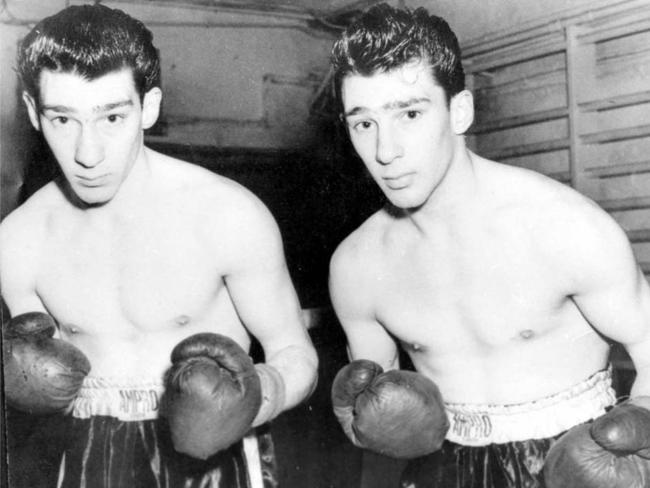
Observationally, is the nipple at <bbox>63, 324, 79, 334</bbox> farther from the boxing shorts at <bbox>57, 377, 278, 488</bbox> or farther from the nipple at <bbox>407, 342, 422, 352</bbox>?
the nipple at <bbox>407, 342, 422, 352</bbox>

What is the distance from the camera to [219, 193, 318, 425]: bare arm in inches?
55.1

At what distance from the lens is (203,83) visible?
2463 millimetres

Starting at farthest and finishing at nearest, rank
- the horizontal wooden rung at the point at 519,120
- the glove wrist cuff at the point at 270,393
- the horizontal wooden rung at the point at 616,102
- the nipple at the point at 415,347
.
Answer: the horizontal wooden rung at the point at 519,120 < the horizontal wooden rung at the point at 616,102 < the nipple at the point at 415,347 < the glove wrist cuff at the point at 270,393

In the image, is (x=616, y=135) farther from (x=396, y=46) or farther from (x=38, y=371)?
(x=38, y=371)

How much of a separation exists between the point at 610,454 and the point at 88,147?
1038 millimetres

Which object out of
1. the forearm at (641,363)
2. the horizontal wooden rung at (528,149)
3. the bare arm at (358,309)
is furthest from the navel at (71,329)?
the horizontal wooden rung at (528,149)

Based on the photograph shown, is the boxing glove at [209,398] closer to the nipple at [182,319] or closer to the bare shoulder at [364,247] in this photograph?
the nipple at [182,319]

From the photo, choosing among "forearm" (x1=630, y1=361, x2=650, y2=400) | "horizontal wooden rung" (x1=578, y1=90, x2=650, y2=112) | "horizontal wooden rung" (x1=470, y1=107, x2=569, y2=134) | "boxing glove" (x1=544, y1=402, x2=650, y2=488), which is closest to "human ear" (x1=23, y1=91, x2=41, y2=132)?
"boxing glove" (x1=544, y1=402, x2=650, y2=488)

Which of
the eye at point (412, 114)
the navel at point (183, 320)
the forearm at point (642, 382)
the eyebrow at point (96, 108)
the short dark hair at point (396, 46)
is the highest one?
the short dark hair at point (396, 46)

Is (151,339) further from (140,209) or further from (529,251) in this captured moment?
(529,251)

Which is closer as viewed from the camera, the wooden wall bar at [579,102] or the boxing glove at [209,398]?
the boxing glove at [209,398]

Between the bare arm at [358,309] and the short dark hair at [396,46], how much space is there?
351 mm

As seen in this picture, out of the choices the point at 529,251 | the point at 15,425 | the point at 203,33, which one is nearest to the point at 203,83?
the point at 203,33

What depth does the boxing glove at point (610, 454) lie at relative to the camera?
110 cm
